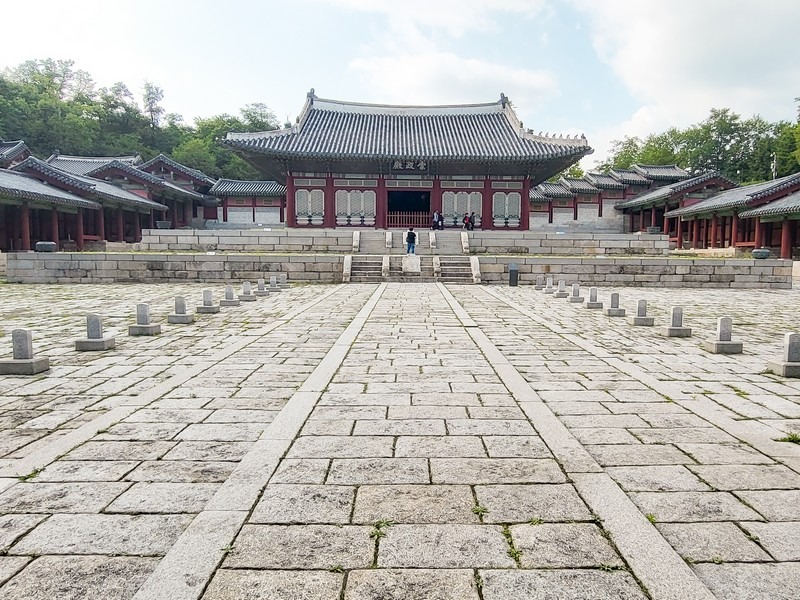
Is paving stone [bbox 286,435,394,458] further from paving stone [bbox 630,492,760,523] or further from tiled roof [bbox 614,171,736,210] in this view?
tiled roof [bbox 614,171,736,210]

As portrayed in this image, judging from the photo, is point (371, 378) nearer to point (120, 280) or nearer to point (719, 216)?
point (120, 280)

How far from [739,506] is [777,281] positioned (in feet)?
67.1

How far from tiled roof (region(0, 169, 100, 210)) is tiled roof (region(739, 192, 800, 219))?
3381 centimetres

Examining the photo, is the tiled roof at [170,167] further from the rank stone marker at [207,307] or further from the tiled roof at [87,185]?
the rank stone marker at [207,307]

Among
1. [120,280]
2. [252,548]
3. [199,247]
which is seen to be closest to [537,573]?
[252,548]

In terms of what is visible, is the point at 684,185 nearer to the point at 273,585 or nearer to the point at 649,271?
the point at 649,271

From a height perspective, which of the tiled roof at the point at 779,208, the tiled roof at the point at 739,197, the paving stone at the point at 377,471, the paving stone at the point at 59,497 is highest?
the tiled roof at the point at 739,197

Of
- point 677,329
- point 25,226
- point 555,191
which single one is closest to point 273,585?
point 677,329

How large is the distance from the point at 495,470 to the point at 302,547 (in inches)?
51.4

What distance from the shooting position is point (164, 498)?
2.79 m

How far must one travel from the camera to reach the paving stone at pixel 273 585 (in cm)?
200

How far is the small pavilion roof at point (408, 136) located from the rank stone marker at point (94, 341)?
72.4ft

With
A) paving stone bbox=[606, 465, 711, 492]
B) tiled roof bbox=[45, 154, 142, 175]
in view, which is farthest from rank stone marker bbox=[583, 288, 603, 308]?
tiled roof bbox=[45, 154, 142, 175]

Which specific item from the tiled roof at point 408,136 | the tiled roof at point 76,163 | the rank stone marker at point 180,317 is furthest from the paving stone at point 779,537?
the tiled roof at point 76,163
